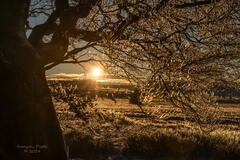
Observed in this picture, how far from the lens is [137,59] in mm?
3953

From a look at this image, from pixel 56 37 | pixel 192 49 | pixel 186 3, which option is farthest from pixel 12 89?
pixel 186 3

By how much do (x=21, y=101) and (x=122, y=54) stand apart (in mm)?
2011

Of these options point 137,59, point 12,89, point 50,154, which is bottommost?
point 50,154

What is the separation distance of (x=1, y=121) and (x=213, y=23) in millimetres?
3364

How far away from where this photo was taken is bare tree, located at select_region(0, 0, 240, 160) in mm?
2342

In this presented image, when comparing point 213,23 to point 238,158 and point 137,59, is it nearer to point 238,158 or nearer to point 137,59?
point 137,59

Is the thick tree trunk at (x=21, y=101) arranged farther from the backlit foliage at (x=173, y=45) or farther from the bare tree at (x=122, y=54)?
the backlit foliage at (x=173, y=45)

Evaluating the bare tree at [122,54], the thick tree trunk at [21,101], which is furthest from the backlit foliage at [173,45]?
the thick tree trunk at [21,101]

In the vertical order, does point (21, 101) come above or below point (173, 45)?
below

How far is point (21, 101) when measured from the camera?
2324mm

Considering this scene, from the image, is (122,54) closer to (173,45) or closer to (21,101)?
(173,45)

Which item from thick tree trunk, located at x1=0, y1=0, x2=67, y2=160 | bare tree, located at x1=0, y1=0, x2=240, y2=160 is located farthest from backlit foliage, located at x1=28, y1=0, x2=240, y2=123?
thick tree trunk, located at x1=0, y1=0, x2=67, y2=160

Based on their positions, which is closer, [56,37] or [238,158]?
[56,37]

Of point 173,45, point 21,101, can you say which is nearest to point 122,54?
point 173,45
